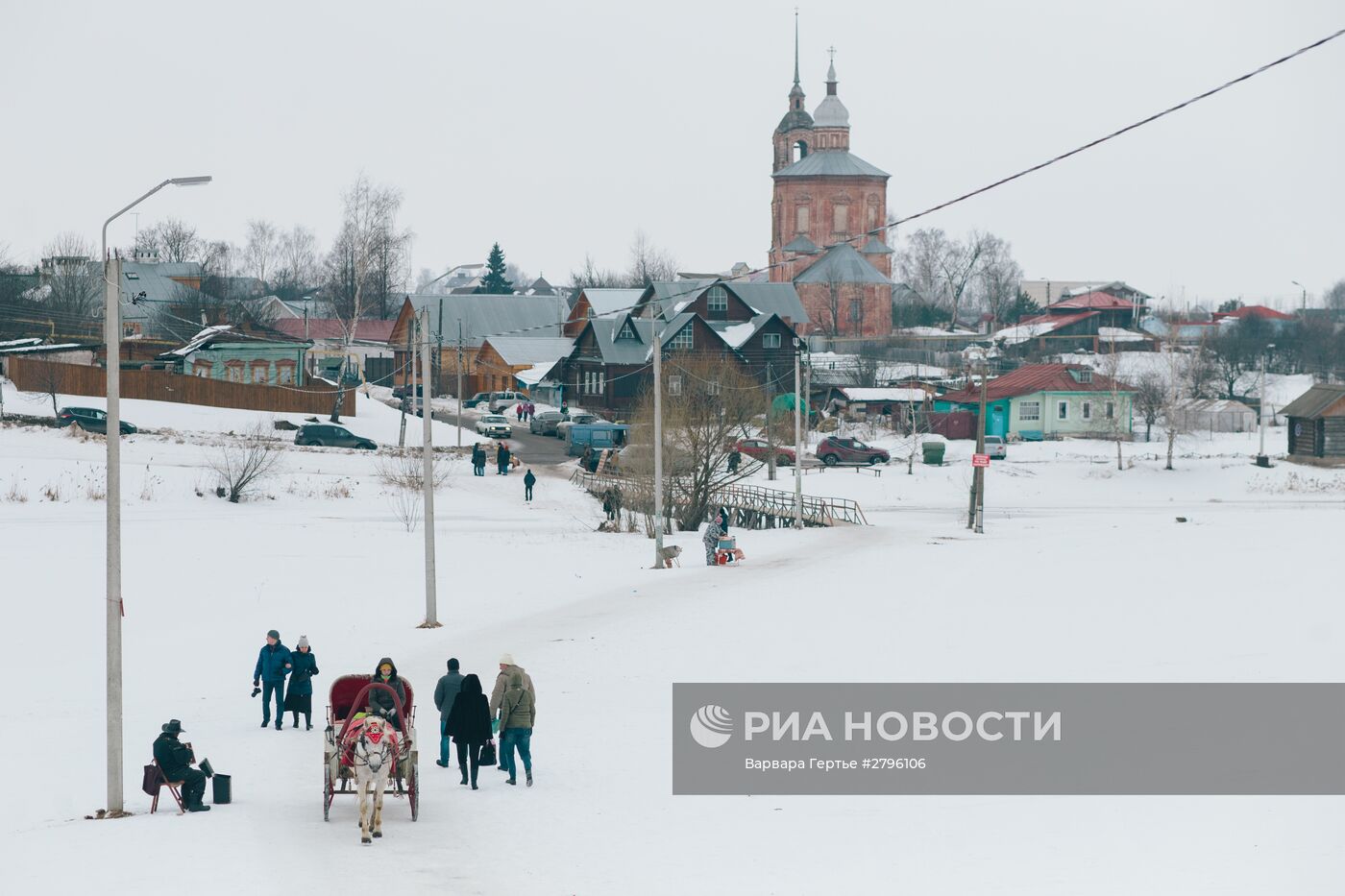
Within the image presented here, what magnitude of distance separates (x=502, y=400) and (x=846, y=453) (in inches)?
1031

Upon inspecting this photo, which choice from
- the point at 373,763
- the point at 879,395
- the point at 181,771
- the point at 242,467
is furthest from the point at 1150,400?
the point at 373,763

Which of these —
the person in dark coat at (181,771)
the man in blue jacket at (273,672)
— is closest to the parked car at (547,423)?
the man in blue jacket at (273,672)

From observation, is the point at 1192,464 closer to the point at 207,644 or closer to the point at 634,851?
the point at 207,644

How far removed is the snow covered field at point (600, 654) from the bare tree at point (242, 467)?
0.78 meters

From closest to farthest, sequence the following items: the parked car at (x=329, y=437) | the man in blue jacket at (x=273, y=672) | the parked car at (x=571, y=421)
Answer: the man in blue jacket at (x=273, y=672), the parked car at (x=329, y=437), the parked car at (x=571, y=421)

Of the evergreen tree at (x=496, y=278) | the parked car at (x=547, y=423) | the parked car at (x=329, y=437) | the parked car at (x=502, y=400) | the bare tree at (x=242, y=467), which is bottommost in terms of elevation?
the bare tree at (x=242, y=467)

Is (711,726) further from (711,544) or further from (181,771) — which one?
(711,544)

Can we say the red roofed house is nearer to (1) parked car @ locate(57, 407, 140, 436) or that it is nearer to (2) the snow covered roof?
(1) parked car @ locate(57, 407, 140, 436)

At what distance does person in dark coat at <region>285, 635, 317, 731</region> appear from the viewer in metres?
Result: 18.6

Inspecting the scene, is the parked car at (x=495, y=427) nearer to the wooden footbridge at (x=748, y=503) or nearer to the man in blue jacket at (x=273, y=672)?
the wooden footbridge at (x=748, y=503)

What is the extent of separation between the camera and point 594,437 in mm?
68438

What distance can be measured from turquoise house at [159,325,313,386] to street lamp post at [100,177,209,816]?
63273 mm

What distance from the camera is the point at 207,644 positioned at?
26.8 meters

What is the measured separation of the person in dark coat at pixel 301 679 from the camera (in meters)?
18.6
